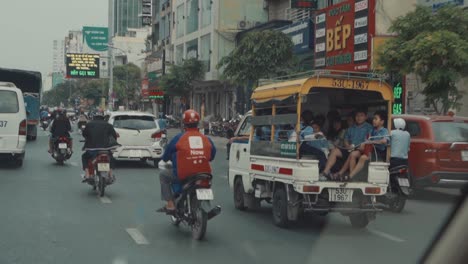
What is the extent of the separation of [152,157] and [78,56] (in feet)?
147

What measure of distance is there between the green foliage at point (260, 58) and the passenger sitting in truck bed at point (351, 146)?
20111 millimetres

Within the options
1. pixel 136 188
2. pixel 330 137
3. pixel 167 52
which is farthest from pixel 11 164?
pixel 167 52

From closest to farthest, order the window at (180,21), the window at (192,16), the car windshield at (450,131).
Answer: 1. the car windshield at (450,131)
2. the window at (192,16)
3. the window at (180,21)

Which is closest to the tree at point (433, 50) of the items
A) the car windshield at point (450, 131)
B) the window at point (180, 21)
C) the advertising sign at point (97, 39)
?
the car windshield at point (450, 131)

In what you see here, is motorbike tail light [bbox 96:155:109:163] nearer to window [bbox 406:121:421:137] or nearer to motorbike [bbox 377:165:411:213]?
motorbike [bbox 377:165:411:213]

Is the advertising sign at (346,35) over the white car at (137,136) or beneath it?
over

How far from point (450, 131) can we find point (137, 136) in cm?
885

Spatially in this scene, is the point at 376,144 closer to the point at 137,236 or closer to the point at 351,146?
the point at 351,146

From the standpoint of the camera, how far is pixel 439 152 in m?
12.3

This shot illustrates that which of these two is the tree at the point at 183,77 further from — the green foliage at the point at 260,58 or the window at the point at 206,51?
the green foliage at the point at 260,58

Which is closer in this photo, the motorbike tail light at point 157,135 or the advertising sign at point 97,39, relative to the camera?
the motorbike tail light at point 157,135

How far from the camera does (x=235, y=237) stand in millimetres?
8188

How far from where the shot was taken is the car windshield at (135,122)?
60.0 ft

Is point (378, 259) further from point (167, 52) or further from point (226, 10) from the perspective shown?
point (167, 52)
